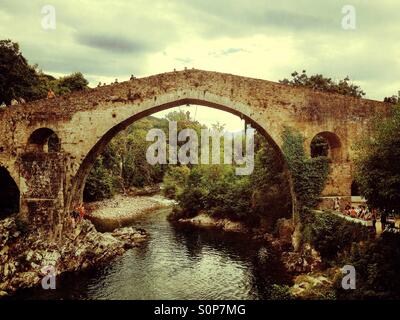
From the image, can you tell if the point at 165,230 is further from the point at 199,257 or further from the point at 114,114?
the point at 114,114

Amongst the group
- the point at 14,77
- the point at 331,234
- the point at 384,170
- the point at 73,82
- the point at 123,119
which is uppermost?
the point at 73,82

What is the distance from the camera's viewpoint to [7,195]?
18016 millimetres

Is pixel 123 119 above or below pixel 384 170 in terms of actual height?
above

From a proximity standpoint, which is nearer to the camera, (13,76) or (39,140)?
(39,140)

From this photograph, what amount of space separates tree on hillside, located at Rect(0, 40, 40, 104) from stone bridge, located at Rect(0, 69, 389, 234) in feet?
19.1

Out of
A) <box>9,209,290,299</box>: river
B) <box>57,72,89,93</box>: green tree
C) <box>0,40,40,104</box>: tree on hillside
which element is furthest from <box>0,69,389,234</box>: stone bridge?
<box>57,72,89,93</box>: green tree

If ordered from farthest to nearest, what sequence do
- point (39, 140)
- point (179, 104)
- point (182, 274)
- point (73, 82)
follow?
point (73, 82), point (39, 140), point (179, 104), point (182, 274)

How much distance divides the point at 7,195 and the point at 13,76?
7.63 metres

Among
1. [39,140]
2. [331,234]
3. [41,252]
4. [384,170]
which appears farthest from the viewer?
[39,140]

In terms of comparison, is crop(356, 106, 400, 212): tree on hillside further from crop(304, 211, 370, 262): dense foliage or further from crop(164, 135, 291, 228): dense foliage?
crop(164, 135, 291, 228): dense foliage

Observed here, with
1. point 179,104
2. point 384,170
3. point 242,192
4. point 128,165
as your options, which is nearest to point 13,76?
point 179,104

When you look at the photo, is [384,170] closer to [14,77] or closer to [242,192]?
[242,192]

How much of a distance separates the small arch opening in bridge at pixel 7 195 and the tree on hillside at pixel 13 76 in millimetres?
5550
